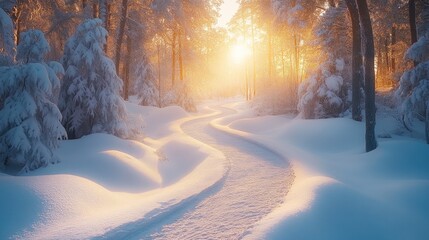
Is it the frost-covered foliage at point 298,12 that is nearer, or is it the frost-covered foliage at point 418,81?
the frost-covered foliage at point 418,81

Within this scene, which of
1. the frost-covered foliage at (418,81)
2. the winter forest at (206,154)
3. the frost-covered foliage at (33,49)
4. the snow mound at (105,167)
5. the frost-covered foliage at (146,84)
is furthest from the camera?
the frost-covered foliage at (146,84)

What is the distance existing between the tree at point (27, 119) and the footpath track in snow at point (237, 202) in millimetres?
4473

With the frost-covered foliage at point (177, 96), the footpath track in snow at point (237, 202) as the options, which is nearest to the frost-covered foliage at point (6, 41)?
the footpath track in snow at point (237, 202)

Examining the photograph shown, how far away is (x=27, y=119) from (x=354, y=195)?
8.22 meters

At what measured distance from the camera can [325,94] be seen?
663 inches

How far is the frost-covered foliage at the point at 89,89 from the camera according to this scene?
11.2 meters

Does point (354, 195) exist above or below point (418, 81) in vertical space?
below

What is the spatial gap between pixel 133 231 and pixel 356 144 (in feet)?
32.1

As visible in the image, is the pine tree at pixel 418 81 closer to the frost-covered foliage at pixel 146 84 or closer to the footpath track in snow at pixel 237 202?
the footpath track in snow at pixel 237 202

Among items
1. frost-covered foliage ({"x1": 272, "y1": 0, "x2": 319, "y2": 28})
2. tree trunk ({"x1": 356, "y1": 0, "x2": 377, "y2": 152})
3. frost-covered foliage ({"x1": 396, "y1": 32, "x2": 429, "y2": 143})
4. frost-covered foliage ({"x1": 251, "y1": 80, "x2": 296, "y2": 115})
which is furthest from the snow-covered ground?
frost-covered foliage ({"x1": 272, "y1": 0, "x2": 319, "y2": 28})

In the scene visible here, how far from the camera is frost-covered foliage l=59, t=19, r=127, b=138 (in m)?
11.2

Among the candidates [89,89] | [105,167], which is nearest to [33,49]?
[89,89]

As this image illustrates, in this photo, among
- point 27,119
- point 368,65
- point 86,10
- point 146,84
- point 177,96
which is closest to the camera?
point 27,119

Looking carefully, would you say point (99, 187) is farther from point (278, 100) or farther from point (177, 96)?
point (177, 96)
